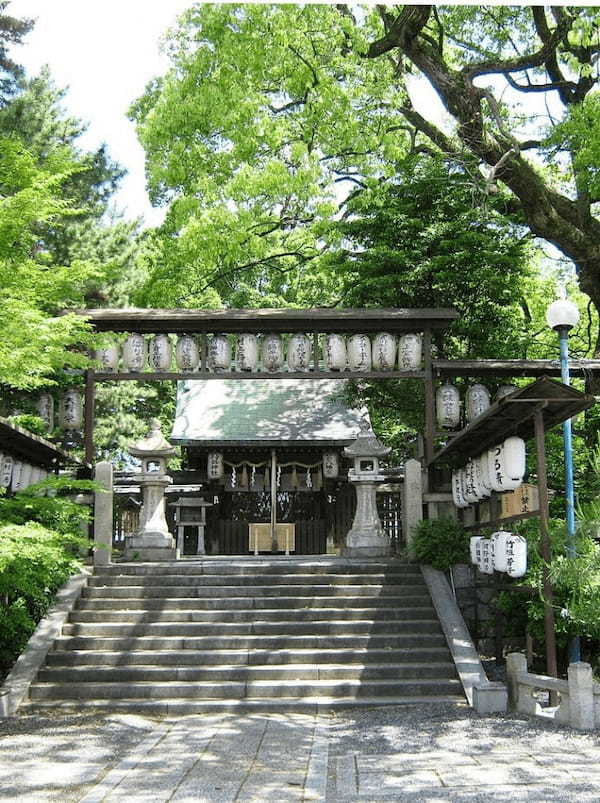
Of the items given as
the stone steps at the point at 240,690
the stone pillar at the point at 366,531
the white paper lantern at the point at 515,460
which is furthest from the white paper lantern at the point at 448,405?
the stone steps at the point at 240,690

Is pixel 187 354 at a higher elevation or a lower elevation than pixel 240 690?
higher

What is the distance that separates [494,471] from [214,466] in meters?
10.1

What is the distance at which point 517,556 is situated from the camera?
10.5 m

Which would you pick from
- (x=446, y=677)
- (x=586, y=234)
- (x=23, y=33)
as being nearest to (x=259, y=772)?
(x=446, y=677)

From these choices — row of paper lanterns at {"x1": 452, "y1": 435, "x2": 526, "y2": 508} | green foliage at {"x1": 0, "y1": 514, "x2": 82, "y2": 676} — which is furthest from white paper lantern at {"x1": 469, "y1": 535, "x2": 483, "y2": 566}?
green foliage at {"x1": 0, "y1": 514, "x2": 82, "y2": 676}

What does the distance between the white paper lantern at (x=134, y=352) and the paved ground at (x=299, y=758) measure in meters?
7.43

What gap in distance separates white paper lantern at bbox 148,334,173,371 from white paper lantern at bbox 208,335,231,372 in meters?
0.80

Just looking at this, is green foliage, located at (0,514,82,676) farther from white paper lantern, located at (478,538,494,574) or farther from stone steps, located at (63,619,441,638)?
white paper lantern, located at (478,538,494,574)

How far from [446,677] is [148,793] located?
5518 mm

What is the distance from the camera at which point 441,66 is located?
16.6 metres

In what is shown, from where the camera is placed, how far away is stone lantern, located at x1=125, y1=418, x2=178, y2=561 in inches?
602

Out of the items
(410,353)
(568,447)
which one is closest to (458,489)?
(568,447)

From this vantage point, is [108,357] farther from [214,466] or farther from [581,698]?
[581,698]

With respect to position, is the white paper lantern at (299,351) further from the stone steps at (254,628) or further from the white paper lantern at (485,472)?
the stone steps at (254,628)
